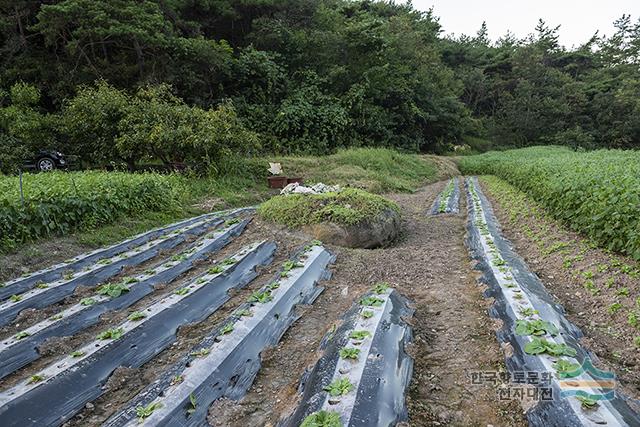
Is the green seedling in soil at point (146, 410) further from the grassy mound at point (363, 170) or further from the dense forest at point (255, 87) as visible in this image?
the grassy mound at point (363, 170)

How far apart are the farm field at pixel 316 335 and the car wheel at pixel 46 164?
6.94 metres

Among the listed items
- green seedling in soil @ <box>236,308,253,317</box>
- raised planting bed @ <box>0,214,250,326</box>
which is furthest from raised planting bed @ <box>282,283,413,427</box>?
raised planting bed @ <box>0,214,250,326</box>

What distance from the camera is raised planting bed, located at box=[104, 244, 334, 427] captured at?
2070mm

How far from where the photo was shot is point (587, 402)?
188cm

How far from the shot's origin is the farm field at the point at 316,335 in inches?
82.9

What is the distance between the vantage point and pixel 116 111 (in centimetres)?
1008

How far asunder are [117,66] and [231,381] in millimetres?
14336

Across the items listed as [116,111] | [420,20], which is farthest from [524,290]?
[420,20]

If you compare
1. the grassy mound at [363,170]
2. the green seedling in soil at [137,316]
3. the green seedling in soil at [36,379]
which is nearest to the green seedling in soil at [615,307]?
the green seedling in soil at [137,316]

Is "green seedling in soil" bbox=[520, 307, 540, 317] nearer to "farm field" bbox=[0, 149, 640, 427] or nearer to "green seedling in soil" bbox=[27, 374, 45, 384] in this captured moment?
"farm field" bbox=[0, 149, 640, 427]

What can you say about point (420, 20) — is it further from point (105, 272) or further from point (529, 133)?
point (105, 272)

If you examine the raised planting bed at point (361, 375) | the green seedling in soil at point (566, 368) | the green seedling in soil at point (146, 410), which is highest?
the green seedling in soil at point (566, 368)

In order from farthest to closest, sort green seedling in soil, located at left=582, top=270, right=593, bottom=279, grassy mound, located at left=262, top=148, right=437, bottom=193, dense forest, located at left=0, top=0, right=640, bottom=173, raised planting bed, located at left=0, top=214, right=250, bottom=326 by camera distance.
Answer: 1. grassy mound, located at left=262, top=148, right=437, bottom=193
2. dense forest, located at left=0, top=0, right=640, bottom=173
3. green seedling in soil, located at left=582, top=270, right=593, bottom=279
4. raised planting bed, located at left=0, top=214, right=250, bottom=326

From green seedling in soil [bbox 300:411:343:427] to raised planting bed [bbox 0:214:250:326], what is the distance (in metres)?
2.94
